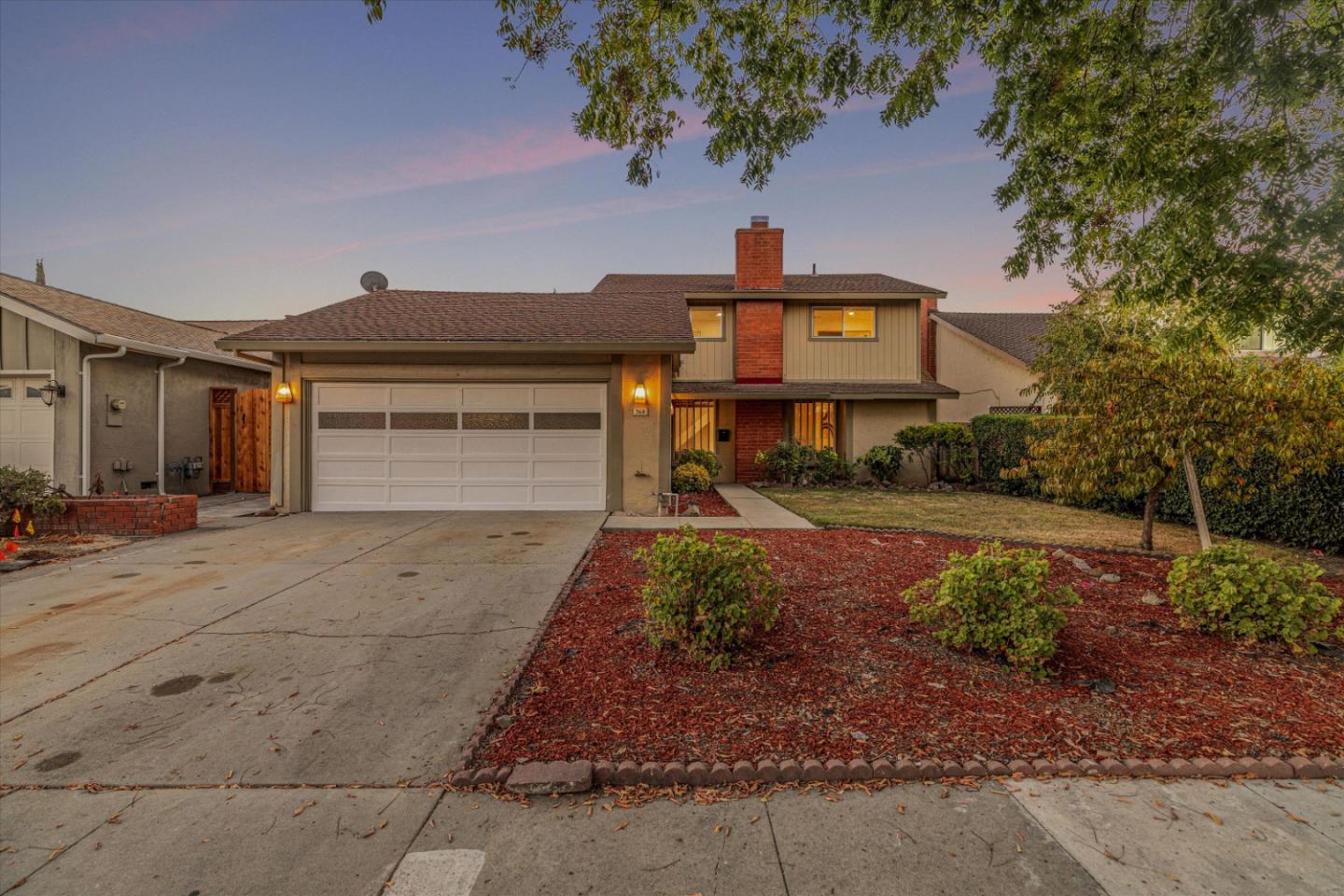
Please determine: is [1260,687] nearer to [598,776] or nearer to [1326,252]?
[1326,252]

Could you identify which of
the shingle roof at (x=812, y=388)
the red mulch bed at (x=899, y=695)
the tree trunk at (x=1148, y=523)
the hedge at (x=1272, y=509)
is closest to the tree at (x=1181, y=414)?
the tree trunk at (x=1148, y=523)

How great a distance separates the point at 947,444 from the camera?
14.0 meters

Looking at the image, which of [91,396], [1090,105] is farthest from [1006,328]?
[91,396]

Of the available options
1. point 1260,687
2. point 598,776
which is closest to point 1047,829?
point 598,776

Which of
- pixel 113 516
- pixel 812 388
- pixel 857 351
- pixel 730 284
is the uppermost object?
pixel 730 284

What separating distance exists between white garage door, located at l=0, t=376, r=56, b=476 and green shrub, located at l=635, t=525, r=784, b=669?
12.4 metres

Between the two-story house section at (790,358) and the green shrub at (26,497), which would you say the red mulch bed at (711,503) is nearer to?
the two-story house section at (790,358)

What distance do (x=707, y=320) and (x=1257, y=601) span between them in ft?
42.0

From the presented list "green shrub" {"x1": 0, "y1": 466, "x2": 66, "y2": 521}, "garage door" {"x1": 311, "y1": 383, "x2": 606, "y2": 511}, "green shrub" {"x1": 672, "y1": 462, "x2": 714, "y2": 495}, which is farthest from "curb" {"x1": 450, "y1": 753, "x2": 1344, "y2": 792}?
"green shrub" {"x1": 672, "y1": 462, "x2": 714, "y2": 495}

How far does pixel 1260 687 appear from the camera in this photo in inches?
124

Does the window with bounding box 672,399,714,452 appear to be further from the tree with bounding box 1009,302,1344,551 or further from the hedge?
the tree with bounding box 1009,302,1344,551

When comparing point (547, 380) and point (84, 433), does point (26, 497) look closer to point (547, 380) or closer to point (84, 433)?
point (84, 433)

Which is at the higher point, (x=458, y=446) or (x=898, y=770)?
(x=458, y=446)

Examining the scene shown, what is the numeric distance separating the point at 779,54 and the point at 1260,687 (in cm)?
514
